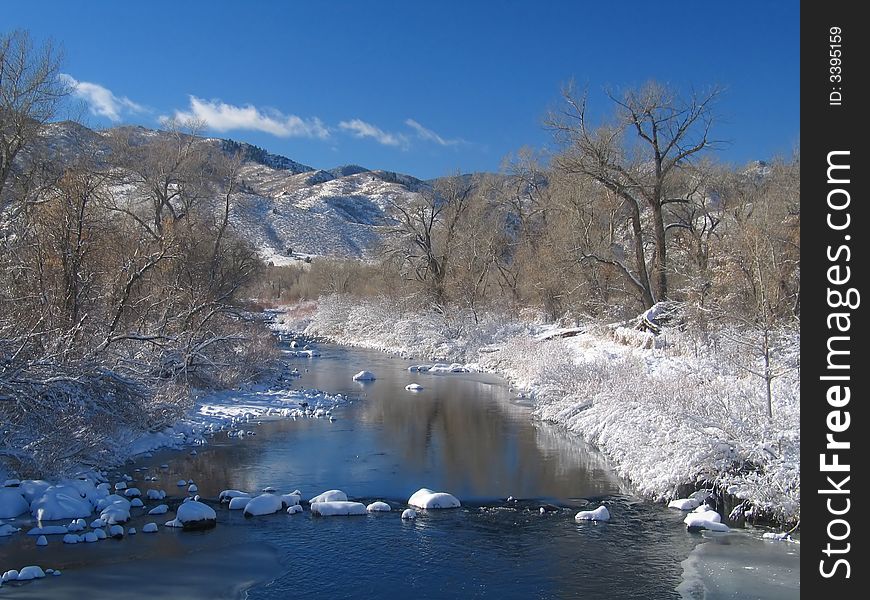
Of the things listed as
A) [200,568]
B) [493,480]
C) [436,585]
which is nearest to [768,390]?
[493,480]

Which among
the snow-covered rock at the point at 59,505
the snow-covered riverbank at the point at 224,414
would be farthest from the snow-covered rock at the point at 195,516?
the snow-covered riverbank at the point at 224,414

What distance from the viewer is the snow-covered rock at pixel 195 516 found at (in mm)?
9383

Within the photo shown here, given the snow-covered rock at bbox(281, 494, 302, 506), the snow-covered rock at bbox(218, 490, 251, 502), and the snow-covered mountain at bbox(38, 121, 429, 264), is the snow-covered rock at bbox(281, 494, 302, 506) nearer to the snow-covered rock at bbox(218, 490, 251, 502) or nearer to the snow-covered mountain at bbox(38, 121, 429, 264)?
the snow-covered rock at bbox(218, 490, 251, 502)

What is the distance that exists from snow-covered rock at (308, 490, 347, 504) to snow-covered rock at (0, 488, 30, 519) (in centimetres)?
402

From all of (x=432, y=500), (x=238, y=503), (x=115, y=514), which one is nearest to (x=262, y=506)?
(x=238, y=503)

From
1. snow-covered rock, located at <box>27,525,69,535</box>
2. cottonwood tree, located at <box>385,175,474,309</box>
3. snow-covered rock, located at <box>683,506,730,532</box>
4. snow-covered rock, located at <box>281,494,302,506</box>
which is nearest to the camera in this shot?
snow-covered rock, located at <box>27,525,69,535</box>

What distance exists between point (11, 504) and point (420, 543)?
18.9 feet

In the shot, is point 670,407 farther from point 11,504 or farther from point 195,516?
point 11,504

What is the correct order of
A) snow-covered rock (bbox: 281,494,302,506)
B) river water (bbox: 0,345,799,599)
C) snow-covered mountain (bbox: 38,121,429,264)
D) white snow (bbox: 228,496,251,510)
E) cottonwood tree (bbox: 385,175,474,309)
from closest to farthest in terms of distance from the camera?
1. river water (bbox: 0,345,799,599)
2. white snow (bbox: 228,496,251,510)
3. snow-covered rock (bbox: 281,494,302,506)
4. cottonwood tree (bbox: 385,175,474,309)
5. snow-covered mountain (bbox: 38,121,429,264)

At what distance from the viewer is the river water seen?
7.65 m

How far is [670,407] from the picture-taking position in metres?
12.2

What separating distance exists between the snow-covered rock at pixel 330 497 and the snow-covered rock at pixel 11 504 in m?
4.02

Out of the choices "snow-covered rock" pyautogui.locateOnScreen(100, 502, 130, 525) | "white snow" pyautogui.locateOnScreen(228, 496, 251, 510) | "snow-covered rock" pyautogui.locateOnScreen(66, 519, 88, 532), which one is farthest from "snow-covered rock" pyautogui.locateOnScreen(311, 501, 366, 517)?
"snow-covered rock" pyautogui.locateOnScreen(66, 519, 88, 532)
